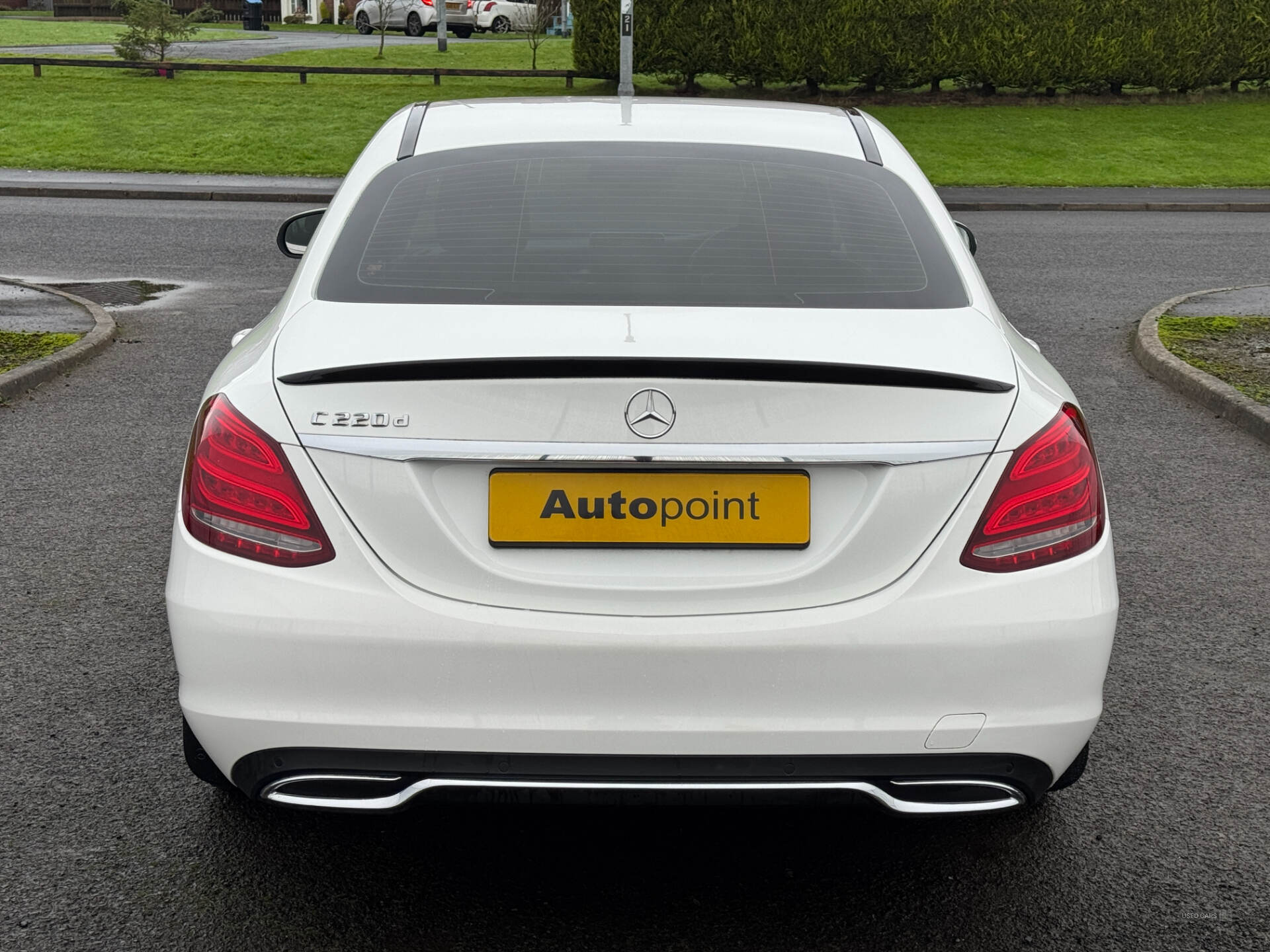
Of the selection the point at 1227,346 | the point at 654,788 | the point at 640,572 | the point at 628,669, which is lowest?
the point at 1227,346

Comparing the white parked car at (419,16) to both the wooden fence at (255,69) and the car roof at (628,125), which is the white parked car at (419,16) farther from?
the car roof at (628,125)

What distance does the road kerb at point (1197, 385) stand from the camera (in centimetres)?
731

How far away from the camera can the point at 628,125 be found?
3.55 metres

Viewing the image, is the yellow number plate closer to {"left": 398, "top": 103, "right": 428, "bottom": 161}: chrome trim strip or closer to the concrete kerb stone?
{"left": 398, "top": 103, "right": 428, "bottom": 161}: chrome trim strip

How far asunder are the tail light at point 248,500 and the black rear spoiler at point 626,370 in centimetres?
24

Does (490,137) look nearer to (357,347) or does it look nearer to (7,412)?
(357,347)

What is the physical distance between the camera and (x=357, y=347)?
8.32 feet

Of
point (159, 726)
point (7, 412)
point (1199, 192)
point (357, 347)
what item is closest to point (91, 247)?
point (7, 412)

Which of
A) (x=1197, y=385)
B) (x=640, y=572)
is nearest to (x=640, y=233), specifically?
(x=640, y=572)

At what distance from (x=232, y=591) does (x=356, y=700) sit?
30 centimetres

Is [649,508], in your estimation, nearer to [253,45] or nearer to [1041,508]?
[1041,508]

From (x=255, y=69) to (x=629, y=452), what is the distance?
30.4 meters

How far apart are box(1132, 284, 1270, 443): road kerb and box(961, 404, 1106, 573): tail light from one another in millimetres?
5039

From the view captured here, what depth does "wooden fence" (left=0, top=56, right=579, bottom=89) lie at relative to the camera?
29.5 m
